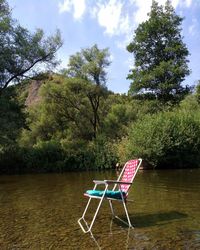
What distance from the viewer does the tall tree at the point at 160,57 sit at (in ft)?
113

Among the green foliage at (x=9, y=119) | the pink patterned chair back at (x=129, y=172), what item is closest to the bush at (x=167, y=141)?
the green foliage at (x=9, y=119)

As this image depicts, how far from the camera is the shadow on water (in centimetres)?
750

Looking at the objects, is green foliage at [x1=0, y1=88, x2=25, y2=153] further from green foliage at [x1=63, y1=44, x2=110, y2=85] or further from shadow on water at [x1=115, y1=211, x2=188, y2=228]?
shadow on water at [x1=115, y1=211, x2=188, y2=228]

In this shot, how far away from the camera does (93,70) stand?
36.9 meters

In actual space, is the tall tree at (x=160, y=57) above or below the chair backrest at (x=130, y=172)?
above

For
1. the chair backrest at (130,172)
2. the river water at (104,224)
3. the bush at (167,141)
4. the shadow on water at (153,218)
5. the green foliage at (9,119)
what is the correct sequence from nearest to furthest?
the river water at (104,224), the shadow on water at (153,218), the chair backrest at (130,172), the bush at (167,141), the green foliage at (9,119)

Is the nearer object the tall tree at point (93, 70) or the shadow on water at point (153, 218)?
the shadow on water at point (153, 218)

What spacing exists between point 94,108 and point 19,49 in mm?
12580

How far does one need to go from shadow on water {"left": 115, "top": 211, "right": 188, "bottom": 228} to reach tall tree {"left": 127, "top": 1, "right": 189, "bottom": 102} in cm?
2652

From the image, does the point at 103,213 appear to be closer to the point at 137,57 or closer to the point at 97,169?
the point at 97,169

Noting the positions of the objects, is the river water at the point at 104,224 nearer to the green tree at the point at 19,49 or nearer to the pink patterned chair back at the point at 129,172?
the pink patterned chair back at the point at 129,172

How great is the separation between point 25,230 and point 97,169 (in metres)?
20.3

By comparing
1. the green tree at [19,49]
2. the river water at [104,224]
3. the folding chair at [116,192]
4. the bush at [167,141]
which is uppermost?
the green tree at [19,49]

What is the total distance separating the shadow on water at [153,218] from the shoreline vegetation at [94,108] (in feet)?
53.6
